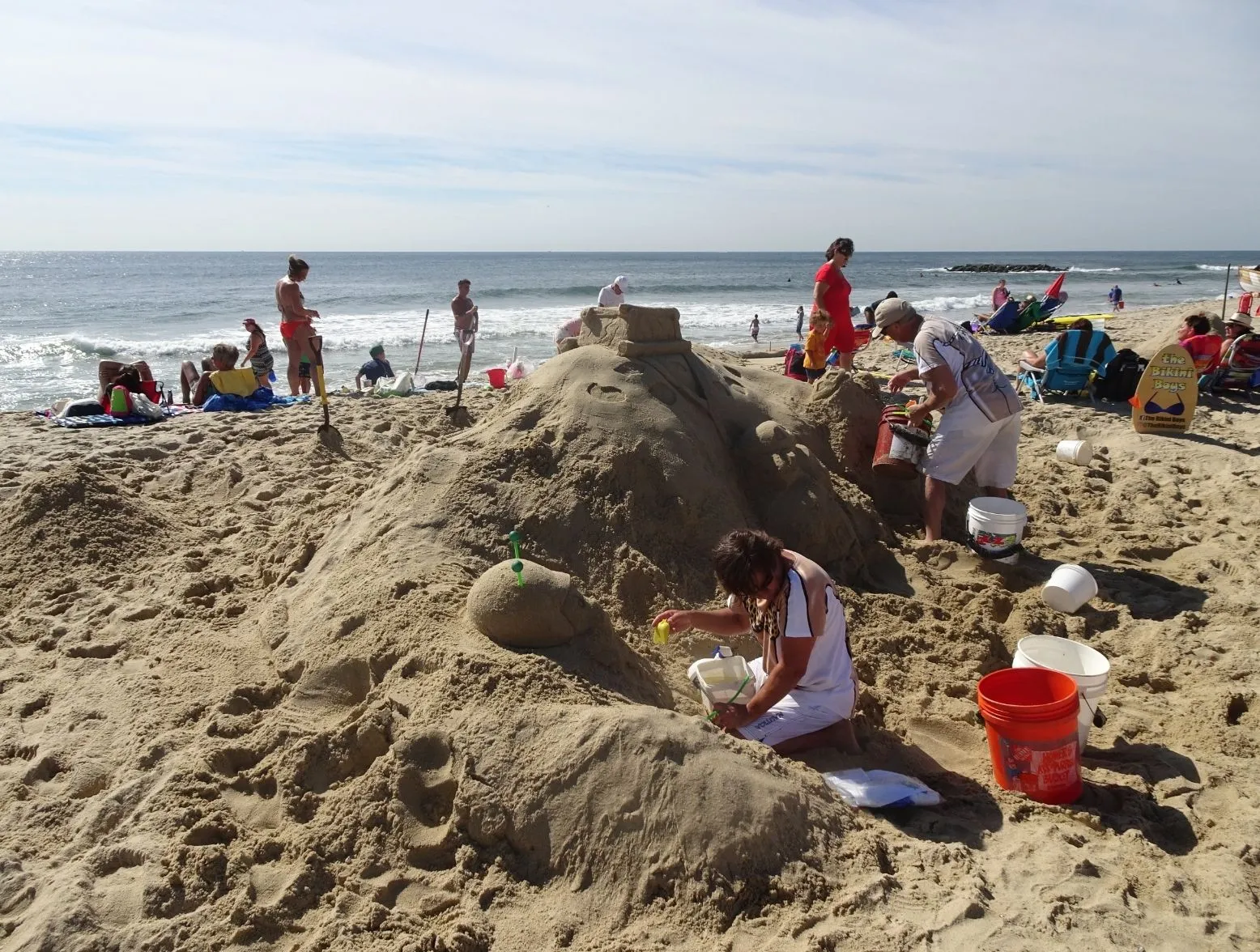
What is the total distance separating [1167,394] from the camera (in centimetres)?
696

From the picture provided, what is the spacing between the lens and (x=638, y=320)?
15.0ft

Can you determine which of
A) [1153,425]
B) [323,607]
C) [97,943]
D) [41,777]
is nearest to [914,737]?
[323,607]

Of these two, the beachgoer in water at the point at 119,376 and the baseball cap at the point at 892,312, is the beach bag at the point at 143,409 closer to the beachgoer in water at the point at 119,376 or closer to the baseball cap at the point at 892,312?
the beachgoer in water at the point at 119,376

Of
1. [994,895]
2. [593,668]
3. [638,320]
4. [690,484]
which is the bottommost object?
[994,895]

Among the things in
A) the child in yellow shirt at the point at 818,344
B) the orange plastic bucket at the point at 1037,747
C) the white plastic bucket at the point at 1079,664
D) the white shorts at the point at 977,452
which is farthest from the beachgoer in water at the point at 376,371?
the orange plastic bucket at the point at 1037,747

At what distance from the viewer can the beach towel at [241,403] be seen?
812 cm

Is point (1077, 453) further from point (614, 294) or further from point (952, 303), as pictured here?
point (952, 303)

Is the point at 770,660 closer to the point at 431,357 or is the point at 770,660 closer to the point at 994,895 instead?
the point at 994,895

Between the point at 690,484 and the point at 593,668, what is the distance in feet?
4.51

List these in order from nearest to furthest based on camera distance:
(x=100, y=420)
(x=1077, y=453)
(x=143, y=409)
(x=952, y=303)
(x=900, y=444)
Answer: (x=900, y=444) → (x=1077, y=453) → (x=100, y=420) → (x=143, y=409) → (x=952, y=303)

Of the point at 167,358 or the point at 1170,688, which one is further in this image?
the point at 167,358

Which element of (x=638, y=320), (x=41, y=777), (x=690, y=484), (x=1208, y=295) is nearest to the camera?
(x=41, y=777)

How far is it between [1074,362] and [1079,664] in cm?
596

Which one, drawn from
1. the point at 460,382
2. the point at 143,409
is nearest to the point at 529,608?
the point at 460,382
